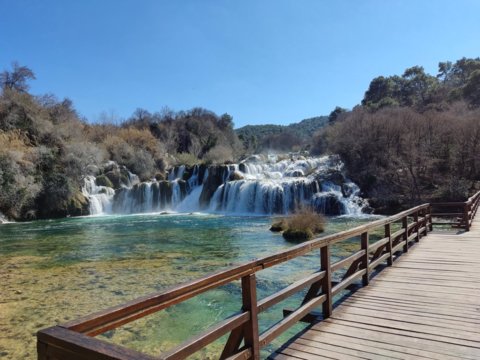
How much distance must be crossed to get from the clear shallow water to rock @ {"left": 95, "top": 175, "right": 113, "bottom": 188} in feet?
56.9

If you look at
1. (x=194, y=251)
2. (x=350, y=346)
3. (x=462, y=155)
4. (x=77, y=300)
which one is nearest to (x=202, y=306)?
(x=77, y=300)

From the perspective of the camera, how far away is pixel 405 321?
4387 millimetres

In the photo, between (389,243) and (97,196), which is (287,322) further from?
(97,196)

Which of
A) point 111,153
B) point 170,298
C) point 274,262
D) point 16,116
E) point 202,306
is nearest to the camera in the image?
point 170,298

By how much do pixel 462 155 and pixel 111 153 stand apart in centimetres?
3435

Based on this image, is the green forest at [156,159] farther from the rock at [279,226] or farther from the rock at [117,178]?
the rock at [279,226]

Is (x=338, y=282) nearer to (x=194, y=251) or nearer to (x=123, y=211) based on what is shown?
(x=194, y=251)

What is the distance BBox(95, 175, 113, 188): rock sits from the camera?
36.1 metres

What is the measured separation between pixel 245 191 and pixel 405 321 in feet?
83.4

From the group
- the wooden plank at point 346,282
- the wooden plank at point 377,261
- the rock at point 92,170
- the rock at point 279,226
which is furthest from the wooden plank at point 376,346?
the rock at point 92,170

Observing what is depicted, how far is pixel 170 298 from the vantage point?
2.49 meters

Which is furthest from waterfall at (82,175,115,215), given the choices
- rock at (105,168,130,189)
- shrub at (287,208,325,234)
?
shrub at (287,208,325,234)

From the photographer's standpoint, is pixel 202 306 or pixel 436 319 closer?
pixel 436 319

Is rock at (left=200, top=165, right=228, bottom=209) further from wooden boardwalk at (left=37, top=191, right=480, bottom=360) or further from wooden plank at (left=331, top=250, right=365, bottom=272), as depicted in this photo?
wooden plank at (left=331, top=250, right=365, bottom=272)
